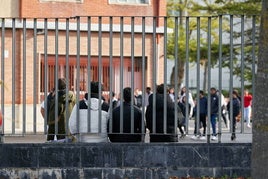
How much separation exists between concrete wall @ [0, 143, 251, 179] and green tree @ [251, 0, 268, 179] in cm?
550

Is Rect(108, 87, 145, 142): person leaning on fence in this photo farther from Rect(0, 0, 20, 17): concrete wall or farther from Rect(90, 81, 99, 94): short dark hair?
Rect(0, 0, 20, 17): concrete wall

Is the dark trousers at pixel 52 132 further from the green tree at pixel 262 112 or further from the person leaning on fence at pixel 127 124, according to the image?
the green tree at pixel 262 112

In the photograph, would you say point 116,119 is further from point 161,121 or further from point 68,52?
point 68,52

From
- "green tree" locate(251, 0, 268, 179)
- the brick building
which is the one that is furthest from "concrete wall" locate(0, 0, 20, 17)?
"green tree" locate(251, 0, 268, 179)

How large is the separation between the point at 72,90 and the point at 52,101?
0.39 m

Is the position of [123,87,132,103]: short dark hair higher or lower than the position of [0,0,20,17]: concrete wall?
lower

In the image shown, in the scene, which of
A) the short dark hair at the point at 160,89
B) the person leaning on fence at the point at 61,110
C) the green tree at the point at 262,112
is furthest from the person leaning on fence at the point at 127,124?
the green tree at the point at 262,112

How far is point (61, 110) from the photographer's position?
14.4 m

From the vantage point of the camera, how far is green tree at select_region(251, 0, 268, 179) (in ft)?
26.6

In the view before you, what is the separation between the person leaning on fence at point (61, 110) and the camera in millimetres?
14062

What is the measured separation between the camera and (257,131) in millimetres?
8156

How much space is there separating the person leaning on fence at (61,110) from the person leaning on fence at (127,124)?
758 mm

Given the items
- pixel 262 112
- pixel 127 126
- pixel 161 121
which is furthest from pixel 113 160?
pixel 262 112

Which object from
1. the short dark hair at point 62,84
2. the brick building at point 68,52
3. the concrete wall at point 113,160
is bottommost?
the concrete wall at point 113,160
